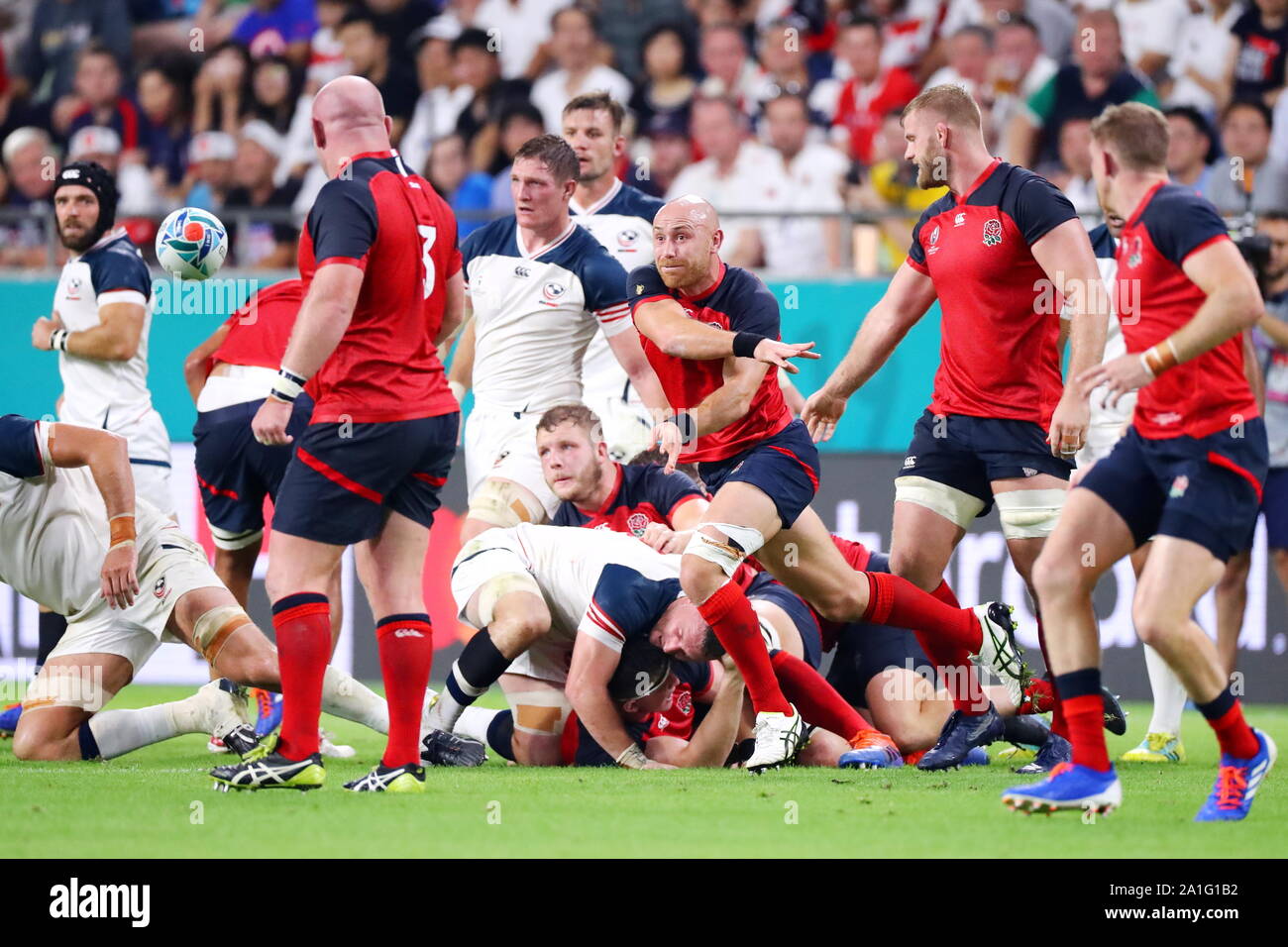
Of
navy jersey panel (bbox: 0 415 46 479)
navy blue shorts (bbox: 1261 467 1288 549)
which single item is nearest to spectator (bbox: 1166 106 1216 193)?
navy blue shorts (bbox: 1261 467 1288 549)

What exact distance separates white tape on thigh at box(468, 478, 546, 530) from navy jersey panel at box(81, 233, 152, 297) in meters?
1.87

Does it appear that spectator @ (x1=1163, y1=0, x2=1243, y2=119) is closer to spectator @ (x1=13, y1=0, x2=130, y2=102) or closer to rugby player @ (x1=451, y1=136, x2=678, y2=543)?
rugby player @ (x1=451, y1=136, x2=678, y2=543)

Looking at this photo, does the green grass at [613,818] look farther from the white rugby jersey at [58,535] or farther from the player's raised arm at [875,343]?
the player's raised arm at [875,343]

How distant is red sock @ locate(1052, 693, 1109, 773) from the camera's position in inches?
214

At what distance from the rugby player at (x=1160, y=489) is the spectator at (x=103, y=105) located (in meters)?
10.3

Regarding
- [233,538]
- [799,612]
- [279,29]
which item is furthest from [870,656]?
[279,29]

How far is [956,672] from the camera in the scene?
23.8ft

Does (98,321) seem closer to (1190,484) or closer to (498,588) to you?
(498,588)

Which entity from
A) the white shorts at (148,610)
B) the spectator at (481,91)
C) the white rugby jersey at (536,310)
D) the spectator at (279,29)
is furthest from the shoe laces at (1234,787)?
the spectator at (279,29)

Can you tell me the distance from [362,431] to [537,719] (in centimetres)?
198

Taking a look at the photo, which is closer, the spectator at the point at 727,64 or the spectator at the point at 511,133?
the spectator at the point at 511,133

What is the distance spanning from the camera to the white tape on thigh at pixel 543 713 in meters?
7.48
